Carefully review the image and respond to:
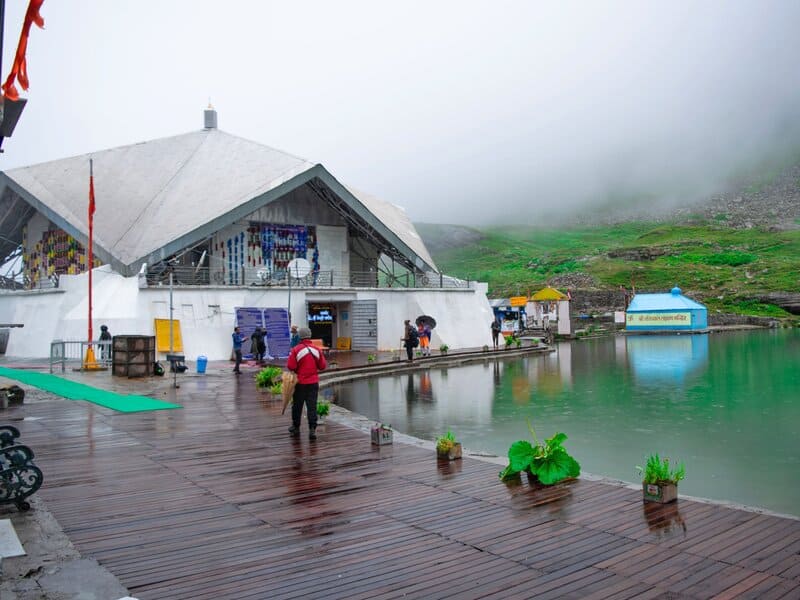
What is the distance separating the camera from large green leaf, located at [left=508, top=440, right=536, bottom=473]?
7562 millimetres

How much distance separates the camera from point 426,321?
3170 centimetres

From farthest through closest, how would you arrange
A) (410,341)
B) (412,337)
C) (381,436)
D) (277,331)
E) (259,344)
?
(277,331) < (412,337) < (410,341) < (259,344) < (381,436)

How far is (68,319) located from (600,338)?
38938mm

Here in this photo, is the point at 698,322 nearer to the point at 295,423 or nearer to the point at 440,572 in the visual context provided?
the point at 295,423

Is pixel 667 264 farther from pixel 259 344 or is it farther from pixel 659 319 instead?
pixel 259 344

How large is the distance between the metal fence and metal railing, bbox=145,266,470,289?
3.54m

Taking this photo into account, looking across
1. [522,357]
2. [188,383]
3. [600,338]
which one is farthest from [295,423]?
[600,338]

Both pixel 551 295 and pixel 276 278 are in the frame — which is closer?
pixel 276 278

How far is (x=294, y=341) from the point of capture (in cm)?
2341

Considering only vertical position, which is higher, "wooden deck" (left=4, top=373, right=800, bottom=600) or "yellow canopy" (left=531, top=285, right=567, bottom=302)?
"yellow canopy" (left=531, top=285, right=567, bottom=302)

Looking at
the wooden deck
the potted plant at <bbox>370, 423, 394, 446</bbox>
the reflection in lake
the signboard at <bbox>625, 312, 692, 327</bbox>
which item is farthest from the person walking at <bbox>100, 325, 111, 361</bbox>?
the signboard at <bbox>625, 312, 692, 327</bbox>

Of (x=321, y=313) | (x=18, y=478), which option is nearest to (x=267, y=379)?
(x=18, y=478)

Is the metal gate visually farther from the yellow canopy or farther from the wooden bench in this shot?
the wooden bench

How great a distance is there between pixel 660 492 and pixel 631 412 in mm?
9940
